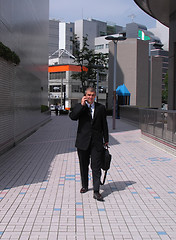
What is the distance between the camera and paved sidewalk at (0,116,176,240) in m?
4.20

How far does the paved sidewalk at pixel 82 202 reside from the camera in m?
4.20

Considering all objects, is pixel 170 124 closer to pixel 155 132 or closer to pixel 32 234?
pixel 155 132

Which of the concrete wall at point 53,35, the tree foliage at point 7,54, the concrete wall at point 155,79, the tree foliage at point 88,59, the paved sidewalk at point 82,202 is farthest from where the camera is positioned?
the concrete wall at point 53,35

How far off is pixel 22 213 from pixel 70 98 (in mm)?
76880

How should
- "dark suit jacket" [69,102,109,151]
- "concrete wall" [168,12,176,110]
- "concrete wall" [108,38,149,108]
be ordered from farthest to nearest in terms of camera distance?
1. "concrete wall" [108,38,149,108]
2. "concrete wall" [168,12,176,110]
3. "dark suit jacket" [69,102,109,151]

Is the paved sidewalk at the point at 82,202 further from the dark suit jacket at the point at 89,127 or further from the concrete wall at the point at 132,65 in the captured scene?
the concrete wall at the point at 132,65

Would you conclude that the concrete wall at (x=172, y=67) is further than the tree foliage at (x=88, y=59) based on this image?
No

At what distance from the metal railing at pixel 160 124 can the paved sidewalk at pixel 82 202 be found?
1432 mm

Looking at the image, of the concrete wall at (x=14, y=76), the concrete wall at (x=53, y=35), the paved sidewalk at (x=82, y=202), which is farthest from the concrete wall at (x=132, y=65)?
the concrete wall at (x=53, y=35)

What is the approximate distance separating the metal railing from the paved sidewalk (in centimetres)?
143

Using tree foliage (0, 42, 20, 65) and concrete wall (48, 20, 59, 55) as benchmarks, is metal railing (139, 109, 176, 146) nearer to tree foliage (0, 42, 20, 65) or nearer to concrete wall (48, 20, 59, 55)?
tree foliage (0, 42, 20, 65)

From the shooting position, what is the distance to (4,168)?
26.7 ft

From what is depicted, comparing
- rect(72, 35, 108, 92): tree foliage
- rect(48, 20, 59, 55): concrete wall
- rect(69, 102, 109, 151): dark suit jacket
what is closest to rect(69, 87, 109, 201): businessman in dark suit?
rect(69, 102, 109, 151): dark suit jacket

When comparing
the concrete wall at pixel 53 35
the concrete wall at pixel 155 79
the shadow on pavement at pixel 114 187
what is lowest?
the shadow on pavement at pixel 114 187
